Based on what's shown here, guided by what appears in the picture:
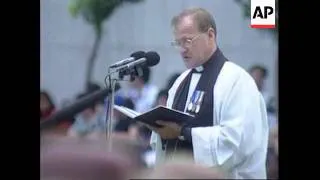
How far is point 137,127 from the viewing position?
16.8 feet

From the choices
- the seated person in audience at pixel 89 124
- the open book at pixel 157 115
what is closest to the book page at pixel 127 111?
the open book at pixel 157 115

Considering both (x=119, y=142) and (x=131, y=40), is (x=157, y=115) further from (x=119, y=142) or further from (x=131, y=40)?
(x=131, y=40)

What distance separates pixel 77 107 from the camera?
17.0 feet

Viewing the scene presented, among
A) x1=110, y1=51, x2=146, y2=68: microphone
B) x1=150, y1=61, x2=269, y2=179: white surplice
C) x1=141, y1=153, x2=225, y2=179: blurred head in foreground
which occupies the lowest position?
x1=141, y1=153, x2=225, y2=179: blurred head in foreground

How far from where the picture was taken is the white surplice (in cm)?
503

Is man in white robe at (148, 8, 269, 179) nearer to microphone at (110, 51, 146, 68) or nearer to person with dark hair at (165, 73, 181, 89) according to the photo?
person with dark hair at (165, 73, 181, 89)

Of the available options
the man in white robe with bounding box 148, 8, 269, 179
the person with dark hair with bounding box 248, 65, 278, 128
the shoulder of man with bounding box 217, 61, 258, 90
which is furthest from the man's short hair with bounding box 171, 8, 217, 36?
the person with dark hair with bounding box 248, 65, 278, 128

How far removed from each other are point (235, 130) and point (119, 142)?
2.37 ft

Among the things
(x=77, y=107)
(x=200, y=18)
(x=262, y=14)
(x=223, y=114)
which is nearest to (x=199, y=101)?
(x=223, y=114)

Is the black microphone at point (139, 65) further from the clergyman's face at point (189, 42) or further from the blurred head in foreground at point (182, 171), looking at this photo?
the blurred head in foreground at point (182, 171)

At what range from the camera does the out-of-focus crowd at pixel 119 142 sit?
16.7ft

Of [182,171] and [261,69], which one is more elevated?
[261,69]

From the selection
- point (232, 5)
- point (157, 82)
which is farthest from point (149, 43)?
point (232, 5)
